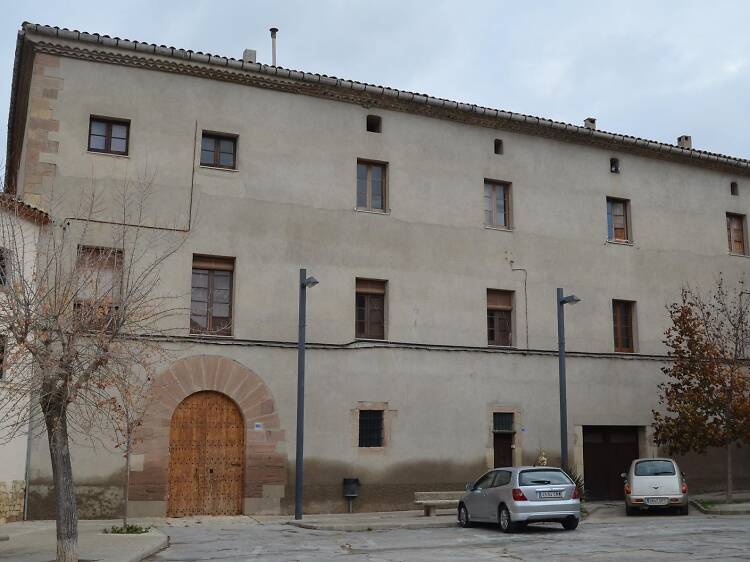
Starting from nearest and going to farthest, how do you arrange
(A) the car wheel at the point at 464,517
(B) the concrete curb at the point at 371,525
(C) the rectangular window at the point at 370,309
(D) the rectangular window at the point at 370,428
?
(B) the concrete curb at the point at 371,525, (A) the car wheel at the point at 464,517, (D) the rectangular window at the point at 370,428, (C) the rectangular window at the point at 370,309

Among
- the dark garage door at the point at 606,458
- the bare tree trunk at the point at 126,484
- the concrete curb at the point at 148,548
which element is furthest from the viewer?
the dark garage door at the point at 606,458

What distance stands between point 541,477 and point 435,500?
4.13 meters

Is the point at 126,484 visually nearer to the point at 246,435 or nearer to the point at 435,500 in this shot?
the point at 246,435

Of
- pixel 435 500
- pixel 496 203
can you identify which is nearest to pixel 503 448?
pixel 435 500

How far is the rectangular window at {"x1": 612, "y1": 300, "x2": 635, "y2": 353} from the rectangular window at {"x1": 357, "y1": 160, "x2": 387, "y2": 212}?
7637mm

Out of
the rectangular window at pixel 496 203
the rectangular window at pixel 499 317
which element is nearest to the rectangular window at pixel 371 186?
the rectangular window at pixel 496 203

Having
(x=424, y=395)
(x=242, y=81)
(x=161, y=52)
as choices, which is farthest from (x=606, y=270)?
(x=161, y=52)

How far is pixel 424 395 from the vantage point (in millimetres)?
21312

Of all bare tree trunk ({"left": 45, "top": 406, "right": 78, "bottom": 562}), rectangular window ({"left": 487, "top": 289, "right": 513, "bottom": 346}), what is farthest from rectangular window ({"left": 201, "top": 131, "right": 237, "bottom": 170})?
bare tree trunk ({"left": 45, "top": 406, "right": 78, "bottom": 562})

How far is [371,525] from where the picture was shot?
17.2 meters

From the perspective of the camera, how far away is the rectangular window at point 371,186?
72.2 ft

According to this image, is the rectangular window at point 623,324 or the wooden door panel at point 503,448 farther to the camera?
the rectangular window at point 623,324

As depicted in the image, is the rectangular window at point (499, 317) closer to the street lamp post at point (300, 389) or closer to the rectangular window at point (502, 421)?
the rectangular window at point (502, 421)

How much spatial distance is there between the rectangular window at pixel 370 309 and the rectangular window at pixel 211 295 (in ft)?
10.9
